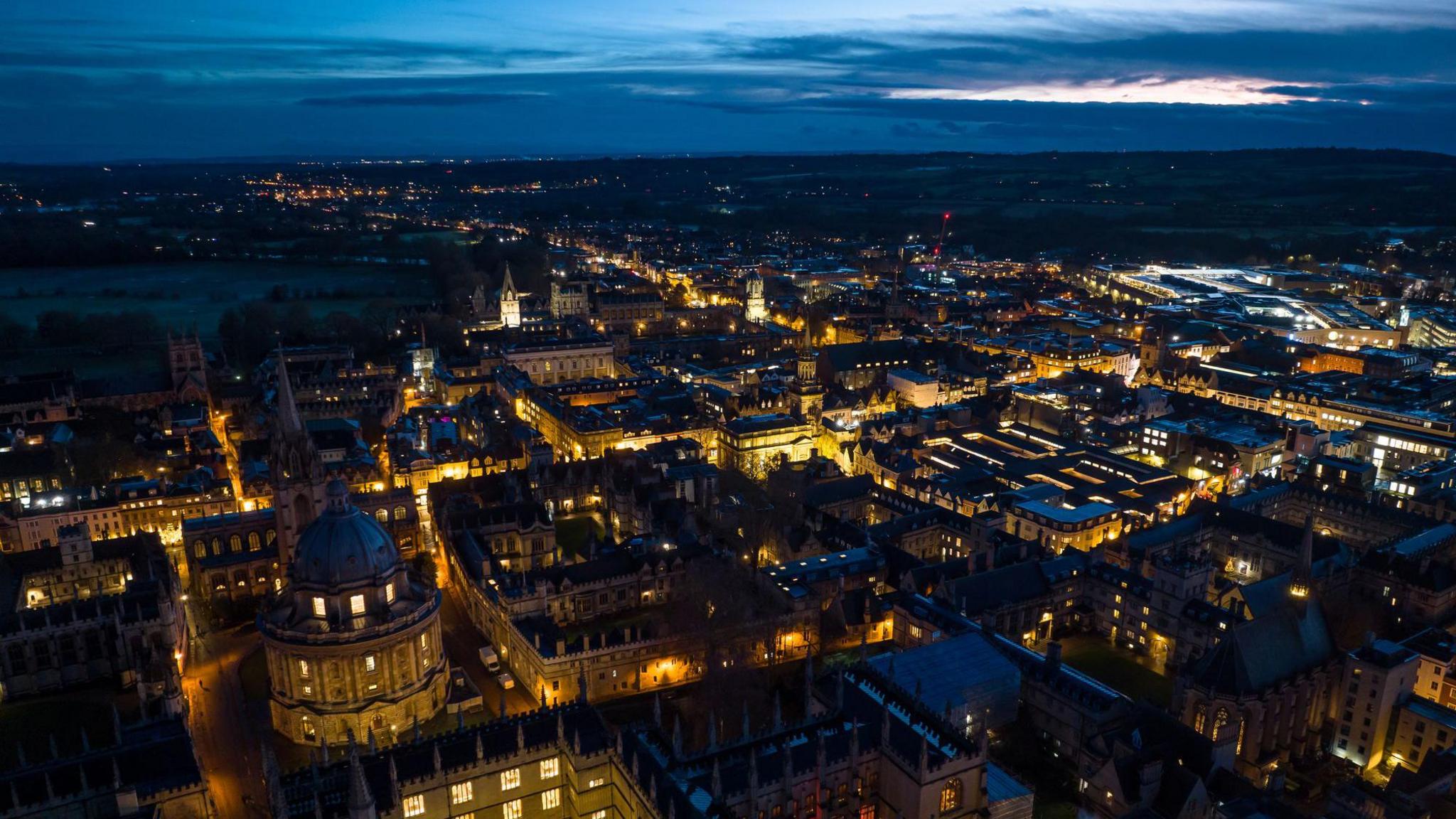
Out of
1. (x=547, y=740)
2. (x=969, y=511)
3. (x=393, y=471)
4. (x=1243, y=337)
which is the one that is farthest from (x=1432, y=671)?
(x=1243, y=337)

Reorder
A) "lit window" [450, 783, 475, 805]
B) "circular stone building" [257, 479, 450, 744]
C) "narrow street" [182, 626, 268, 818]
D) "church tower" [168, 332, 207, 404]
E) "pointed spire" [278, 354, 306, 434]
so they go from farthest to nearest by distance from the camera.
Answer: "church tower" [168, 332, 207, 404], "pointed spire" [278, 354, 306, 434], "circular stone building" [257, 479, 450, 744], "narrow street" [182, 626, 268, 818], "lit window" [450, 783, 475, 805]

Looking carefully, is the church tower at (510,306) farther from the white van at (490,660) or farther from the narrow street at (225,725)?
the white van at (490,660)

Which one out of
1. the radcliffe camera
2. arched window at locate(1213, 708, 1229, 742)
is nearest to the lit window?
the radcliffe camera

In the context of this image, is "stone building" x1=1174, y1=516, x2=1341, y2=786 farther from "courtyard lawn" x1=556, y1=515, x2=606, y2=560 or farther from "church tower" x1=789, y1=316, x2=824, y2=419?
"church tower" x1=789, y1=316, x2=824, y2=419

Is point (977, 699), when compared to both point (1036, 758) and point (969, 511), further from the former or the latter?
point (969, 511)

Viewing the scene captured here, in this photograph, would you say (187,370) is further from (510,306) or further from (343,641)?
(343,641)

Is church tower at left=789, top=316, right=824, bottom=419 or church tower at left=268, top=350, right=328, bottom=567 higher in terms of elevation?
church tower at left=268, top=350, right=328, bottom=567

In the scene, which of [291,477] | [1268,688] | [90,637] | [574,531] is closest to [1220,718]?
[1268,688]
